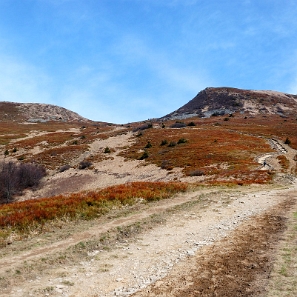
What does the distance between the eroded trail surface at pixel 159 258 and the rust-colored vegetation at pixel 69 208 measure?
2.18 meters

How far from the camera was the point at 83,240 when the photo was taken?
1276 cm

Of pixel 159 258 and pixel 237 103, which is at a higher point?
pixel 237 103

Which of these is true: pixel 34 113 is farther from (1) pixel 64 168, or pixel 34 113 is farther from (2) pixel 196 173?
(2) pixel 196 173

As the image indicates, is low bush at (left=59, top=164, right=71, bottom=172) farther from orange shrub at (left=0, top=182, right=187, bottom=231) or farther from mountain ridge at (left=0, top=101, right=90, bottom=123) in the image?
mountain ridge at (left=0, top=101, right=90, bottom=123)

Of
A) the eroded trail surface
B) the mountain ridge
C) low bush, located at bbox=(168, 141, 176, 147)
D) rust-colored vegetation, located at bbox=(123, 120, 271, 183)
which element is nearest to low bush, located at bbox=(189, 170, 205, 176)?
rust-colored vegetation, located at bbox=(123, 120, 271, 183)

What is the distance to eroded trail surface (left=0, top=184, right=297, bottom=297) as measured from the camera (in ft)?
27.6

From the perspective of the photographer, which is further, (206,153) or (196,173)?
(206,153)

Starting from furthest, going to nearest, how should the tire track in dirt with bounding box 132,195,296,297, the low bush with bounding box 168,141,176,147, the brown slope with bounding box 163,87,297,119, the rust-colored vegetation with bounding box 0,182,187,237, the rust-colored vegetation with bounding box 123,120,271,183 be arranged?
the brown slope with bounding box 163,87,297,119
the low bush with bounding box 168,141,176,147
the rust-colored vegetation with bounding box 123,120,271,183
the rust-colored vegetation with bounding box 0,182,187,237
the tire track in dirt with bounding box 132,195,296,297

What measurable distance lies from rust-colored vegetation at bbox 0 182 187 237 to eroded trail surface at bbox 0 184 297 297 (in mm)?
2182

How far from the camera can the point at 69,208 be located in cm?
1738

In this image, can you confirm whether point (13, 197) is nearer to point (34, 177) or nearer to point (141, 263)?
point (34, 177)

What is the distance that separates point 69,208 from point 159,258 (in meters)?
8.48

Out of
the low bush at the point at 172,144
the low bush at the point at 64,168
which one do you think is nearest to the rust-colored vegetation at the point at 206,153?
the low bush at the point at 172,144

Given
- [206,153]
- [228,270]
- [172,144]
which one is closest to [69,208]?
[228,270]
